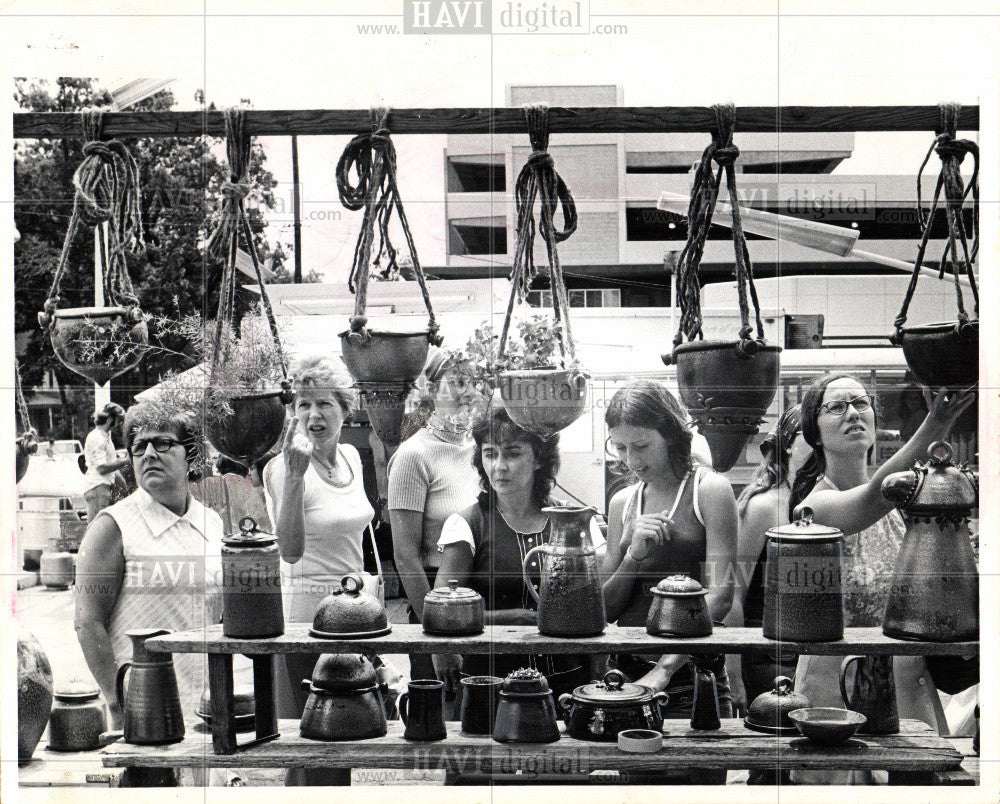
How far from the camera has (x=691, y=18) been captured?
305 cm

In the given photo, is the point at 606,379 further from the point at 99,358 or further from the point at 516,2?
the point at 99,358

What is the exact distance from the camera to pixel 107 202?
293 centimetres

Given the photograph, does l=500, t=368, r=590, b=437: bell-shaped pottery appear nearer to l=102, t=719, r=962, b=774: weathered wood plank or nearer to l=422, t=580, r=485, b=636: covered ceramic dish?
l=422, t=580, r=485, b=636: covered ceramic dish

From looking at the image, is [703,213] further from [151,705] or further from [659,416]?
[151,705]

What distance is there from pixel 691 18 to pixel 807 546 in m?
1.69

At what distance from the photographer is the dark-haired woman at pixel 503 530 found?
3213 millimetres

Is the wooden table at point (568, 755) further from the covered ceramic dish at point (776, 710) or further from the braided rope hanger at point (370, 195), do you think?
the braided rope hanger at point (370, 195)

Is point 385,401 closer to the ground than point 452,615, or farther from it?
farther from it

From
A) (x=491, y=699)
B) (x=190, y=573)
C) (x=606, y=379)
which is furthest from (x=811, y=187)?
(x=190, y=573)

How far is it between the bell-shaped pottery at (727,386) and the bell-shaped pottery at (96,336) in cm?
160

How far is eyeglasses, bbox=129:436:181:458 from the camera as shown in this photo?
327 cm

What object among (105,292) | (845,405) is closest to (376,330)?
(105,292)

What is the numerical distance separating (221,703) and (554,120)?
1.89 metres

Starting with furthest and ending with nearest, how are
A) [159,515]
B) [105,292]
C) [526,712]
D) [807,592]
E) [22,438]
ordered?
[159,515]
[22,438]
[105,292]
[526,712]
[807,592]
